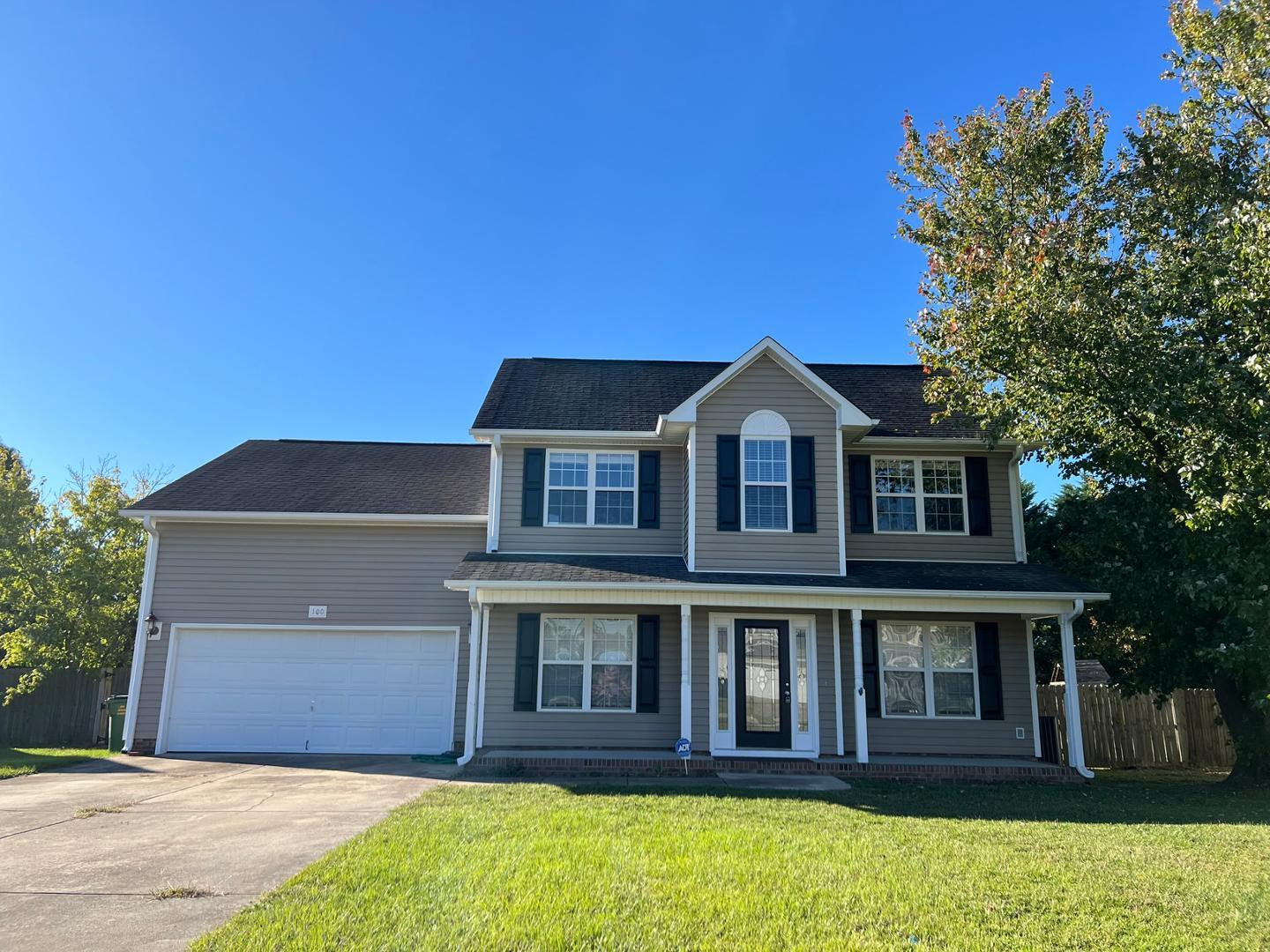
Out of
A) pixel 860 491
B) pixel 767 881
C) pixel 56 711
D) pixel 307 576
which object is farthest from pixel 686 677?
pixel 56 711

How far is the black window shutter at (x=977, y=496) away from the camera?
559 inches

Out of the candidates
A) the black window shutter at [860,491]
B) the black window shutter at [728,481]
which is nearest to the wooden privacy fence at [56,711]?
the black window shutter at [728,481]

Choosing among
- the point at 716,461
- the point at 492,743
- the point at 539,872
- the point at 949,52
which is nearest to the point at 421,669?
the point at 492,743

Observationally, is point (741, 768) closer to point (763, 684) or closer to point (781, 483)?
point (763, 684)

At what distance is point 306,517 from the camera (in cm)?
1418

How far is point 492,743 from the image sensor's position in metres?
13.2

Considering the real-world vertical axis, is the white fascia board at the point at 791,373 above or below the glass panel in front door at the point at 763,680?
above

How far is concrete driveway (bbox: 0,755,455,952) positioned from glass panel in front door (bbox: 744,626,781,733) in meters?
4.79

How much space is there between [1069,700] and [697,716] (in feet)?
18.4

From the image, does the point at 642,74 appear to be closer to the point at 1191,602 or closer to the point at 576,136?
the point at 576,136

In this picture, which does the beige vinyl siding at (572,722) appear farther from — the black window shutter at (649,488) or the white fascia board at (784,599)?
the black window shutter at (649,488)

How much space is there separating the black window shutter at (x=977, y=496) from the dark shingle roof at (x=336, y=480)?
8.50 m

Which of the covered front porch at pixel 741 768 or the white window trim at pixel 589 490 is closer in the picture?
the covered front porch at pixel 741 768

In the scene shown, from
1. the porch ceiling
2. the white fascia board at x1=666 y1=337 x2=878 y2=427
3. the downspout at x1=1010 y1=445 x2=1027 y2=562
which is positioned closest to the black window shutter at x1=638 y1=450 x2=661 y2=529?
the white fascia board at x1=666 y1=337 x2=878 y2=427
